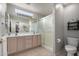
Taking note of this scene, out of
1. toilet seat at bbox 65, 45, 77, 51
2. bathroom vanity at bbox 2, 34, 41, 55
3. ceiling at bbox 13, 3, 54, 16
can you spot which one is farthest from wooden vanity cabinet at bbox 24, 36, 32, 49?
toilet seat at bbox 65, 45, 77, 51

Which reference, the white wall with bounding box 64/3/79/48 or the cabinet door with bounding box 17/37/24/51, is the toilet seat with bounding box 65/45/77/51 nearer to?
the white wall with bounding box 64/3/79/48

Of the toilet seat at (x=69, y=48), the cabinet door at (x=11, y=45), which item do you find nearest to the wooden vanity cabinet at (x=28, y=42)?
the cabinet door at (x=11, y=45)

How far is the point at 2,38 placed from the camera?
147cm

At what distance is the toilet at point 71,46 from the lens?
157cm

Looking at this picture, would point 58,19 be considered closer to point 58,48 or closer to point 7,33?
point 58,48

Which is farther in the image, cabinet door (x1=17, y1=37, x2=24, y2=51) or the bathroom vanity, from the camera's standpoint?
cabinet door (x1=17, y1=37, x2=24, y2=51)

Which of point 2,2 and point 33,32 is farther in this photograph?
point 33,32

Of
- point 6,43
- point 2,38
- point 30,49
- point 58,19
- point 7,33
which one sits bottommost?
point 30,49

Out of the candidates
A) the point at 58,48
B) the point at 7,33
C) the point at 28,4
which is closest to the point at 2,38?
the point at 7,33

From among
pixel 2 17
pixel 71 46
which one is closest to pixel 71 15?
pixel 71 46

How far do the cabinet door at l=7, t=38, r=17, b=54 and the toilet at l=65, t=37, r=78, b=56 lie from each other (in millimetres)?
1371

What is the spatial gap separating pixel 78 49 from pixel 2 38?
6.29 feet

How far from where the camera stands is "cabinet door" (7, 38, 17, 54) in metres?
1.61

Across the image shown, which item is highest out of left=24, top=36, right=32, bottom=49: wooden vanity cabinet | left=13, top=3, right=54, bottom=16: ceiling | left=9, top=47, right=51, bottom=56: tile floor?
left=13, top=3, right=54, bottom=16: ceiling
